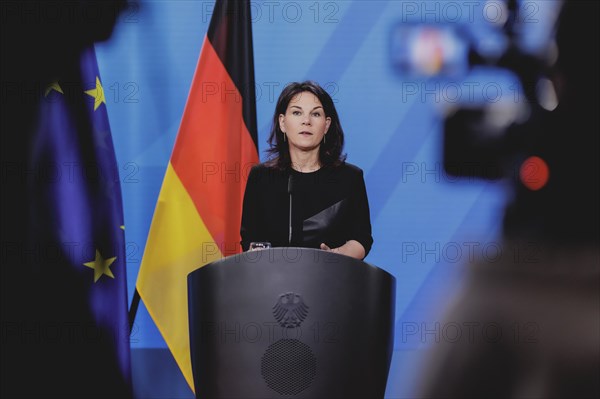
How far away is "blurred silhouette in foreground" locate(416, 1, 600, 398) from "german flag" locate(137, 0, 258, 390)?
1.02m

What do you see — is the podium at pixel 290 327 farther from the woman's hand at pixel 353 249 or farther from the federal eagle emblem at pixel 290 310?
the woman's hand at pixel 353 249

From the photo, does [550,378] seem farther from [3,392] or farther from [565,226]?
[3,392]

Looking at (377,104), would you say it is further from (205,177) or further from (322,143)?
(205,177)

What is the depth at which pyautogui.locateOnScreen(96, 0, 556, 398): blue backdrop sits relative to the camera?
2916mm

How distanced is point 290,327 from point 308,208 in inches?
26.5

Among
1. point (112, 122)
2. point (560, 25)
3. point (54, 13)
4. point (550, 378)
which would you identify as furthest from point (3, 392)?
point (560, 25)

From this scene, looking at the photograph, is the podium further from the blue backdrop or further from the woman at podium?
the blue backdrop

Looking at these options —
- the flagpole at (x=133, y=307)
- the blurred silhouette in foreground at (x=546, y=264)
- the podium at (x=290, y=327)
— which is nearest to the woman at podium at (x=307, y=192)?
the podium at (x=290, y=327)

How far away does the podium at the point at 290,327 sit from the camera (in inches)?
60.7

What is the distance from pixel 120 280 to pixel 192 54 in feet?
3.26

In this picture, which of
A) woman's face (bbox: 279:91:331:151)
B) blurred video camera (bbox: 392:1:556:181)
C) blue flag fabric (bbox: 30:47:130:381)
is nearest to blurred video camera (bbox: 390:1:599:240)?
blurred video camera (bbox: 392:1:556:181)

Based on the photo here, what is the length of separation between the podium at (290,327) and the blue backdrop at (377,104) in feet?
4.47

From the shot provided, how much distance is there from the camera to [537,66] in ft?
9.71

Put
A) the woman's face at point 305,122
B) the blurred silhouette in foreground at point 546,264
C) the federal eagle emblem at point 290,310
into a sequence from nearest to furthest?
1. the federal eagle emblem at point 290,310
2. the woman's face at point 305,122
3. the blurred silhouette in foreground at point 546,264
